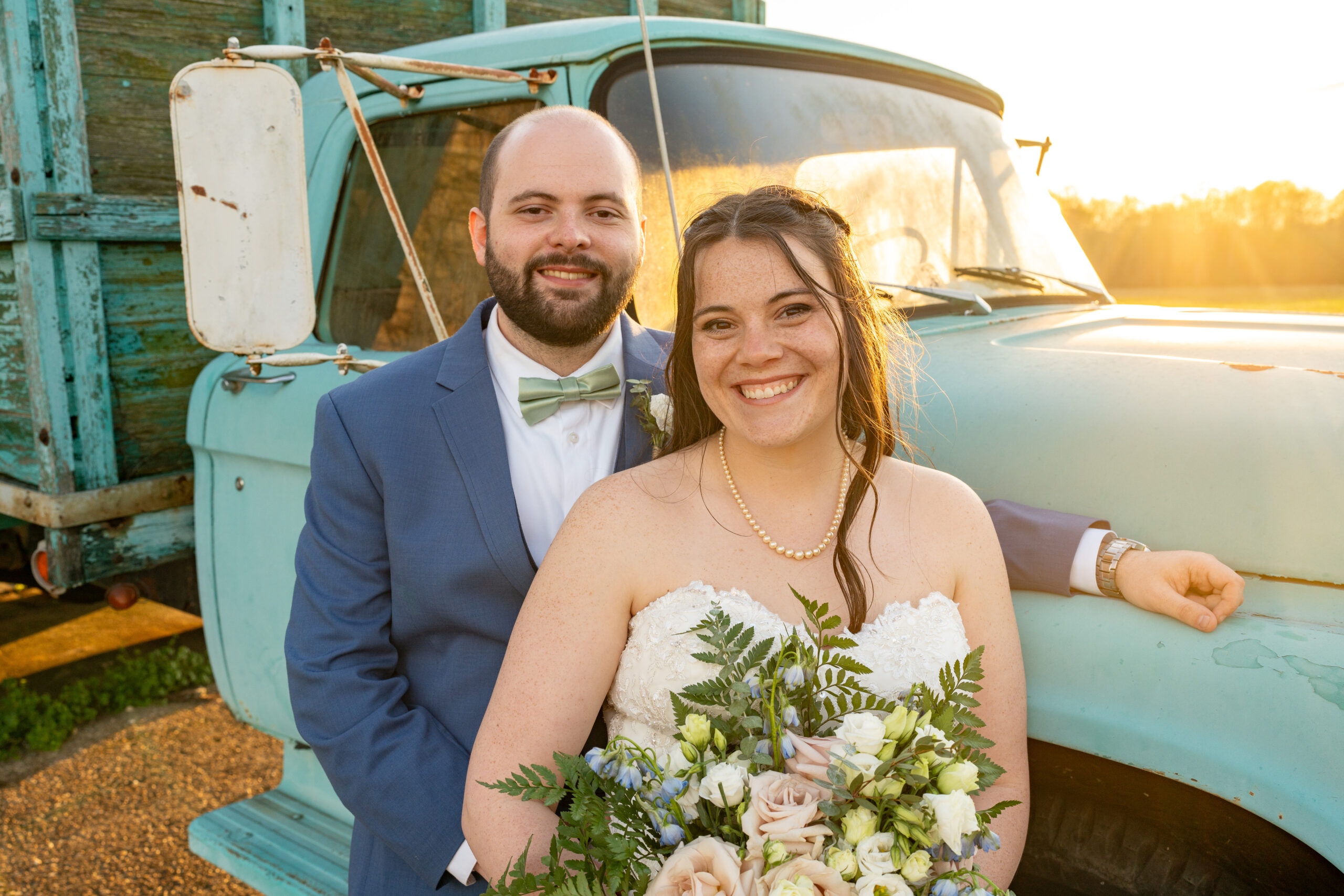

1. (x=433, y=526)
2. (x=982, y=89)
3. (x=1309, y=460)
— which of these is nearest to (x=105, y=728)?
(x=433, y=526)

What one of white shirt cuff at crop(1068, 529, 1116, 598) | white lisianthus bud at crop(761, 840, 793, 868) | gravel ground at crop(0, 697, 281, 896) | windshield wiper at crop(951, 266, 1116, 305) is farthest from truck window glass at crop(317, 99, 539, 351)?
gravel ground at crop(0, 697, 281, 896)

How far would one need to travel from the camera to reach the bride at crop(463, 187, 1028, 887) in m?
1.59

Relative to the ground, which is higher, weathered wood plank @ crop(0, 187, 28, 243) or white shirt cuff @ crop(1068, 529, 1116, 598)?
weathered wood plank @ crop(0, 187, 28, 243)

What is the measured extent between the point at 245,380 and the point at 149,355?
1.68ft

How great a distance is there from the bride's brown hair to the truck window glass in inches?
34.6

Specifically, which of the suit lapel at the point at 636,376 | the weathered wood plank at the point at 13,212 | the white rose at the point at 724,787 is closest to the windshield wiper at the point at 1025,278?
the suit lapel at the point at 636,376

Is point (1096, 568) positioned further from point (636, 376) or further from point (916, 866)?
point (636, 376)

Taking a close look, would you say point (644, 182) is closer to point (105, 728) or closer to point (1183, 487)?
point (1183, 487)

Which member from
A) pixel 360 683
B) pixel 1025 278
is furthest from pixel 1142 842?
pixel 1025 278

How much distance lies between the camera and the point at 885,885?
121 centimetres

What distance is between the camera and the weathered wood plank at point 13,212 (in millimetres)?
2650

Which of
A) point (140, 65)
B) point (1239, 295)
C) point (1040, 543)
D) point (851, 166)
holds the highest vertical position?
point (140, 65)

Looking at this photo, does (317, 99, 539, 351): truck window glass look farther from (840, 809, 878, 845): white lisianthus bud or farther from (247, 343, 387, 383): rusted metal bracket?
(840, 809, 878, 845): white lisianthus bud

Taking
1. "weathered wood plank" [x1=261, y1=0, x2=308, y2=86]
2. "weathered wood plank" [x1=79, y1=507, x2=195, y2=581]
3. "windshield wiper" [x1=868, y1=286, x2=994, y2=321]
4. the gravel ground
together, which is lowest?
the gravel ground
